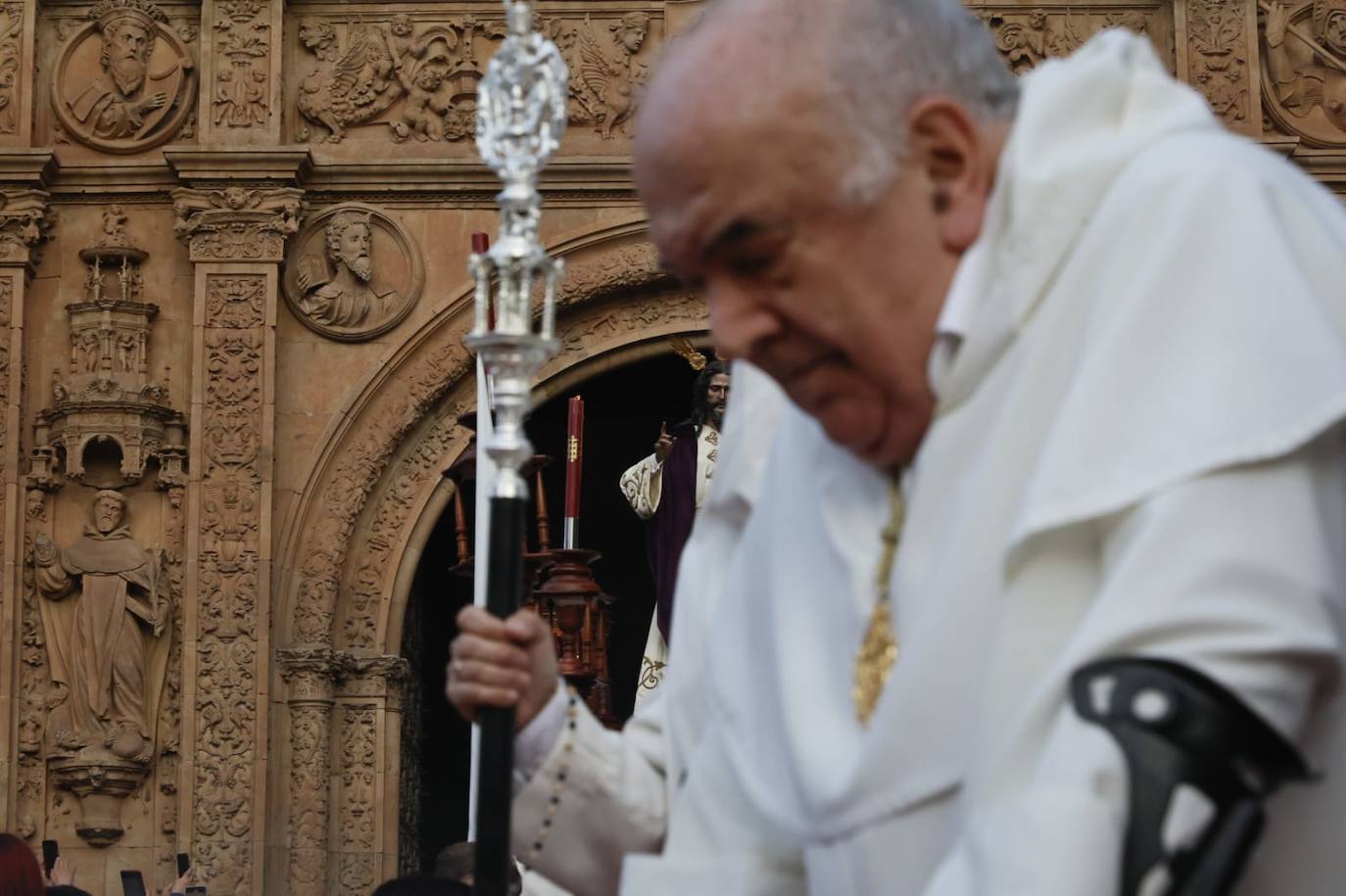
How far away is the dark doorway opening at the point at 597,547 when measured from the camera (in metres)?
15.9

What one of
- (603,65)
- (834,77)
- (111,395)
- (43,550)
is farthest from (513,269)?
(603,65)

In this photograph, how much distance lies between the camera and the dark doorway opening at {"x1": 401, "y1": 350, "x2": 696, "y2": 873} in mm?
15898

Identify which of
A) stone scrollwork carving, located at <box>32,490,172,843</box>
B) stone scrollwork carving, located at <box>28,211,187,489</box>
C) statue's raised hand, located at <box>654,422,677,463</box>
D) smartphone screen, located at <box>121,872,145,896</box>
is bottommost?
smartphone screen, located at <box>121,872,145,896</box>

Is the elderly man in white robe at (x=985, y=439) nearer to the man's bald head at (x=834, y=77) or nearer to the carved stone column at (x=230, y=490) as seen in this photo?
the man's bald head at (x=834, y=77)

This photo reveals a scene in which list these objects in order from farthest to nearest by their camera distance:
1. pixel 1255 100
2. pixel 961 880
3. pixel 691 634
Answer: pixel 1255 100, pixel 691 634, pixel 961 880

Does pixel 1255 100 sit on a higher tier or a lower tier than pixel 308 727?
higher

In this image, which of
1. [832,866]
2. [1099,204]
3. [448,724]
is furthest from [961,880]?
[448,724]

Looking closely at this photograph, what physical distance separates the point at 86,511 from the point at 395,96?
2.90m

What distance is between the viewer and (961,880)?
1.69 m

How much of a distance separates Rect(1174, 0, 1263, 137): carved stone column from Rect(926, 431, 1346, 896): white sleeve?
40.2ft

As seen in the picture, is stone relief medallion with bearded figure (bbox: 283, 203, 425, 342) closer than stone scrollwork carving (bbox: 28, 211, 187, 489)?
No


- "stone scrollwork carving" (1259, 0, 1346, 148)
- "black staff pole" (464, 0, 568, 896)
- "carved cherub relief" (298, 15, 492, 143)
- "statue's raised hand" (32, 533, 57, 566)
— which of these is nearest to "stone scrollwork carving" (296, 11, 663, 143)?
"carved cherub relief" (298, 15, 492, 143)

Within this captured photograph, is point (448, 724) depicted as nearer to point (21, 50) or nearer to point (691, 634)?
point (21, 50)

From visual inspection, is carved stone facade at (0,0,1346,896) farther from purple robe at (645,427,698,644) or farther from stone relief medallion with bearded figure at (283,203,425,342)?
purple robe at (645,427,698,644)
